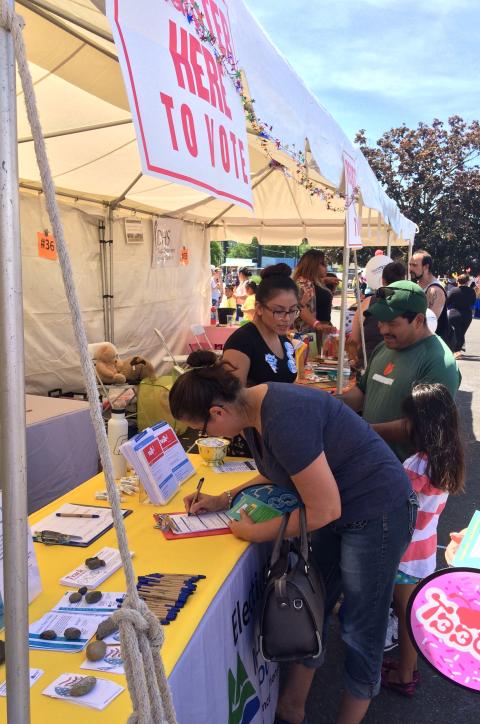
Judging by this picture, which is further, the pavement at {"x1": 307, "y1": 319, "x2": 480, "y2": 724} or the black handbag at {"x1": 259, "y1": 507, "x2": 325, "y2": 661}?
the pavement at {"x1": 307, "y1": 319, "x2": 480, "y2": 724}

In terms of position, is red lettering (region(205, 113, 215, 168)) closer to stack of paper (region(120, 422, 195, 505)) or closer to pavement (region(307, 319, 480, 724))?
stack of paper (region(120, 422, 195, 505))

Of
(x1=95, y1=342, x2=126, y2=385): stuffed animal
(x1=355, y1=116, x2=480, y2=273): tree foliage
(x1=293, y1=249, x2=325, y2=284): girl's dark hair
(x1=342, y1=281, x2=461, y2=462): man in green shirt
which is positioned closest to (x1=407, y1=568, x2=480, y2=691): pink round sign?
(x1=342, y1=281, x2=461, y2=462): man in green shirt

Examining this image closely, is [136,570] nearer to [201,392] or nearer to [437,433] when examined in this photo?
[201,392]

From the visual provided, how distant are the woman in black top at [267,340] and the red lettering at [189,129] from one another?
136cm

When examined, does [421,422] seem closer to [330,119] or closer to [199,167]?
[199,167]

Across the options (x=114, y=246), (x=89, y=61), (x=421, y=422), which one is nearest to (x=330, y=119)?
(x=89, y=61)

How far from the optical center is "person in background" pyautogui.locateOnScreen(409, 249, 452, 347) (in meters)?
4.87

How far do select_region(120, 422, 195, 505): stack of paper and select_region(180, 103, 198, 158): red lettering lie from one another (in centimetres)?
104

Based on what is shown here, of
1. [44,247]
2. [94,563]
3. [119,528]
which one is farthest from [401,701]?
[44,247]

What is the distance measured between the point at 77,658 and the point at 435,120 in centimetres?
2388

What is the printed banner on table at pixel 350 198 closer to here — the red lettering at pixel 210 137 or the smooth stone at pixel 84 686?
the red lettering at pixel 210 137

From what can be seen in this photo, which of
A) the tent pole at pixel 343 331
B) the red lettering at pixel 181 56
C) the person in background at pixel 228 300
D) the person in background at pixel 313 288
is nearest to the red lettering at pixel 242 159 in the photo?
the red lettering at pixel 181 56

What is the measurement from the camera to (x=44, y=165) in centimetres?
61

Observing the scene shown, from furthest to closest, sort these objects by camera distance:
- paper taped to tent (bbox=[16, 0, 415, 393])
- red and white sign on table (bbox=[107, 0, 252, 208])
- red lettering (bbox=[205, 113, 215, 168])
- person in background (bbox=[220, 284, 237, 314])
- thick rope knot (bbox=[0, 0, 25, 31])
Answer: person in background (bbox=[220, 284, 237, 314])
paper taped to tent (bbox=[16, 0, 415, 393])
red lettering (bbox=[205, 113, 215, 168])
red and white sign on table (bbox=[107, 0, 252, 208])
thick rope knot (bbox=[0, 0, 25, 31])
